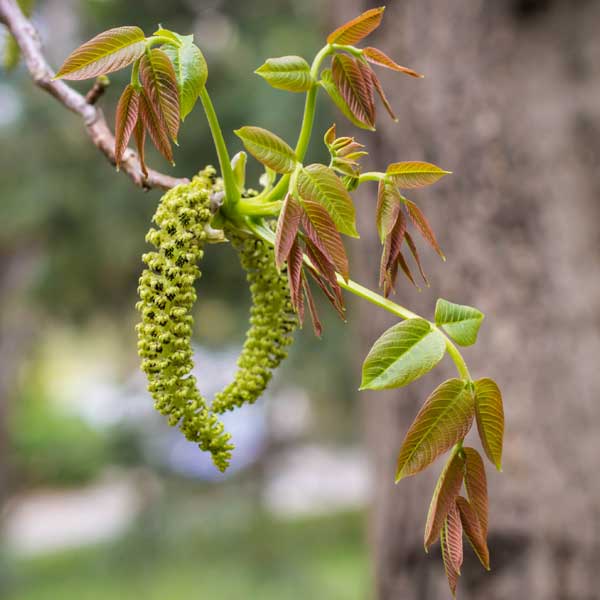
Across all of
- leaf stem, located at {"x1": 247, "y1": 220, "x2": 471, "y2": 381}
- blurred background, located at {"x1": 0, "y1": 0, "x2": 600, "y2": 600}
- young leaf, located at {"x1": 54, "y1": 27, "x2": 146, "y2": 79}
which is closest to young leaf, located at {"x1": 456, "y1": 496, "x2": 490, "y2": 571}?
leaf stem, located at {"x1": 247, "y1": 220, "x2": 471, "y2": 381}

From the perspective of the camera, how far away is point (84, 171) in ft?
16.0

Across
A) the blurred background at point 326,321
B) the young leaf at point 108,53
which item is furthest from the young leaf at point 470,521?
the blurred background at point 326,321

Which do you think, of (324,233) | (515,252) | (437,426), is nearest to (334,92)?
(324,233)

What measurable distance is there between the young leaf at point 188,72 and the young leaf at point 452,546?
1.23 feet

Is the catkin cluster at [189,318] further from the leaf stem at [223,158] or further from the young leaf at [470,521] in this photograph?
the young leaf at [470,521]

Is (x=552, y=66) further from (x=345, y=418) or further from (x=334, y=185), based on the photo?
(x=345, y=418)

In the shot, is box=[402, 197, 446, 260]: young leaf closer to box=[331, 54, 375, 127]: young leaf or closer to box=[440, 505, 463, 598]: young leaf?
box=[331, 54, 375, 127]: young leaf

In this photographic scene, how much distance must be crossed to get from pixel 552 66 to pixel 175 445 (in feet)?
18.7

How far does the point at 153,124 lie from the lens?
626 mm

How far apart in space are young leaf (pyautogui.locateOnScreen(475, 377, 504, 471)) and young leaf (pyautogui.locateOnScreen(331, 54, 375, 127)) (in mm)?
220

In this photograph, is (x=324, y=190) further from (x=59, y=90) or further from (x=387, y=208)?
(x=59, y=90)

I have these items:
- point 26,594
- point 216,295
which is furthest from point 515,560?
point 26,594

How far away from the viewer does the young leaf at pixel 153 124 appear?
2.04ft

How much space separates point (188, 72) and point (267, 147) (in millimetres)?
A: 77
